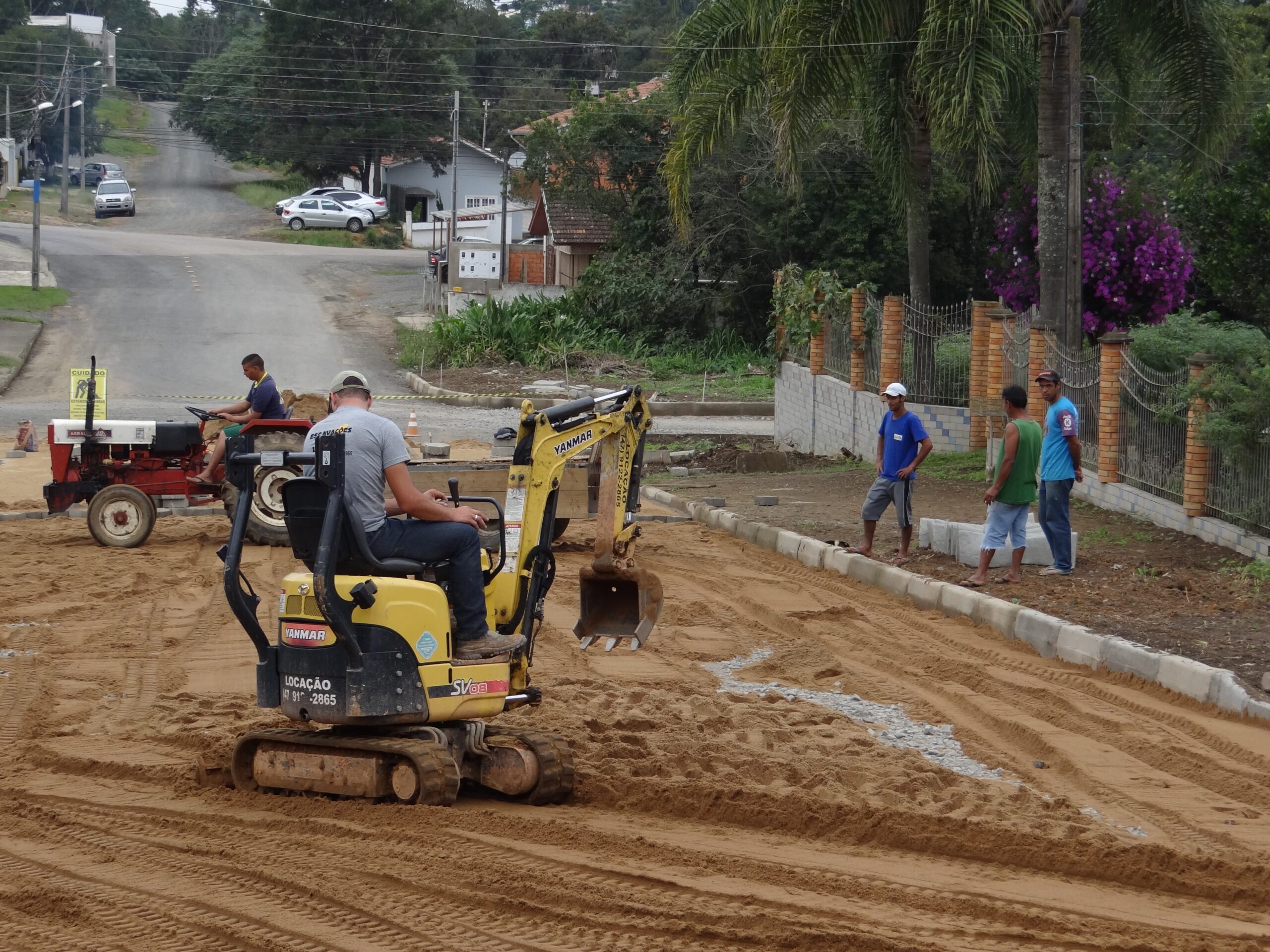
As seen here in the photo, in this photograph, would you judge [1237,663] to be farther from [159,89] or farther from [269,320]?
[159,89]

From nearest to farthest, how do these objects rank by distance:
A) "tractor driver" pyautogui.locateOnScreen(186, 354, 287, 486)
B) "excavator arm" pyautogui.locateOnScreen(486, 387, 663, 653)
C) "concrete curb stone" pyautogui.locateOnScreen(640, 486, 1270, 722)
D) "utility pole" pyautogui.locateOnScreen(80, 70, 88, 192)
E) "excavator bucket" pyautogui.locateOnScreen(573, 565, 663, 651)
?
1. "excavator arm" pyautogui.locateOnScreen(486, 387, 663, 653)
2. "excavator bucket" pyautogui.locateOnScreen(573, 565, 663, 651)
3. "concrete curb stone" pyautogui.locateOnScreen(640, 486, 1270, 722)
4. "tractor driver" pyautogui.locateOnScreen(186, 354, 287, 486)
5. "utility pole" pyautogui.locateOnScreen(80, 70, 88, 192)

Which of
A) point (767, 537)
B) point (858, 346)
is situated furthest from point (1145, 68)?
point (767, 537)

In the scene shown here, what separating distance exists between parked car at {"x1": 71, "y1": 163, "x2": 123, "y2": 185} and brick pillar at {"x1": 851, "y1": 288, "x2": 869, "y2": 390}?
190ft

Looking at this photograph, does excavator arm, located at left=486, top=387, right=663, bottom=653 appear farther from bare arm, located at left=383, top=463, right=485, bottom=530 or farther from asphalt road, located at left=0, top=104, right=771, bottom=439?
asphalt road, located at left=0, top=104, right=771, bottom=439

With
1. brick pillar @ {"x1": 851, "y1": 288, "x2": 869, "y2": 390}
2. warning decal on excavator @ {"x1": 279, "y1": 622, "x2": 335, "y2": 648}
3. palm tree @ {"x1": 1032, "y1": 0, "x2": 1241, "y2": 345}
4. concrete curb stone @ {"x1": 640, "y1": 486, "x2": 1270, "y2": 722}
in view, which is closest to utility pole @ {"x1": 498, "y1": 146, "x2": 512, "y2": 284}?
brick pillar @ {"x1": 851, "y1": 288, "x2": 869, "y2": 390}

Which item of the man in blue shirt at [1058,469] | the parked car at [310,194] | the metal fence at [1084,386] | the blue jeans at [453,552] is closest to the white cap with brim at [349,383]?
the blue jeans at [453,552]

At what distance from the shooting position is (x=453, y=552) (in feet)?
23.0

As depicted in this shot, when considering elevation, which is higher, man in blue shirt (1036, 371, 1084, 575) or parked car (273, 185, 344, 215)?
parked car (273, 185, 344, 215)

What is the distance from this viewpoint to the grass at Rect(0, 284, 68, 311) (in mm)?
40031

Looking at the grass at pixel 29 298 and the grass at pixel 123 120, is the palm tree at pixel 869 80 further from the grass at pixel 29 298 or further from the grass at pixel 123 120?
the grass at pixel 123 120

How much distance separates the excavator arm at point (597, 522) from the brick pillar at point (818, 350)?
17.5 meters

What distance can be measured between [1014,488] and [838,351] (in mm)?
12423

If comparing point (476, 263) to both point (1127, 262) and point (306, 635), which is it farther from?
point (306, 635)

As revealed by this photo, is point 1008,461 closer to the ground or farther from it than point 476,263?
closer to the ground
